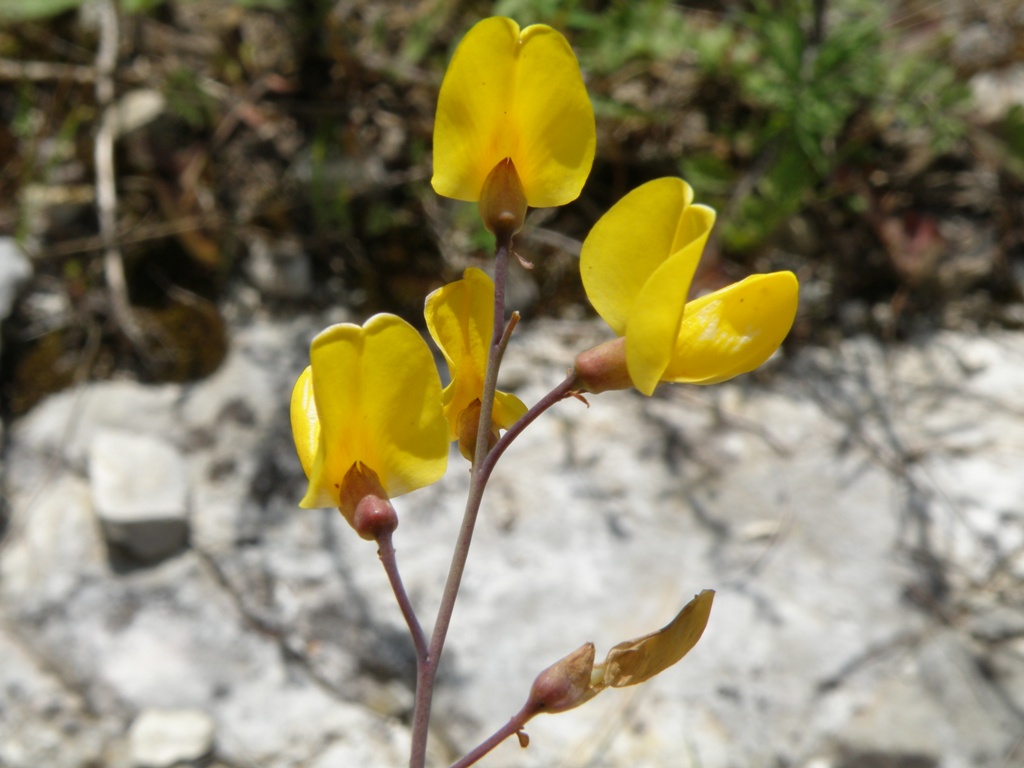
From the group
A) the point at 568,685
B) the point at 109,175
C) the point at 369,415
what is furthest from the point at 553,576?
the point at 109,175

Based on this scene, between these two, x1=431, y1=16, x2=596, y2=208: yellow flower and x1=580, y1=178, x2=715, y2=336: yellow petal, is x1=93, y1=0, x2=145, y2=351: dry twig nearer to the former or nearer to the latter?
x1=431, y1=16, x2=596, y2=208: yellow flower

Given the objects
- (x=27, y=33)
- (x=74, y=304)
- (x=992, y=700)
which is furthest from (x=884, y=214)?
(x=27, y=33)

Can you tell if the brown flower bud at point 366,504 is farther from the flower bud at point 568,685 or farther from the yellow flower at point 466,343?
the flower bud at point 568,685

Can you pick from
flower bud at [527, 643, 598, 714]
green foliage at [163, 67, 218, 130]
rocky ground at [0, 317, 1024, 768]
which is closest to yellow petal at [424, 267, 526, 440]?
flower bud at [527, 643, 598, 714]

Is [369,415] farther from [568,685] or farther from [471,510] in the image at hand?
[568,685]

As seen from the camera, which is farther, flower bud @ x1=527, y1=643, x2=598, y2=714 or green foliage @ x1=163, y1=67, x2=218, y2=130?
green foliage @ x1=163, y1=67, x2=218, y2=130

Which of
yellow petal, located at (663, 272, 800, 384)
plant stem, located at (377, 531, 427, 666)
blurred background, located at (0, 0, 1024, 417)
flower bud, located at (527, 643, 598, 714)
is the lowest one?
blurred background, located at (0, 0, 1024, 417)

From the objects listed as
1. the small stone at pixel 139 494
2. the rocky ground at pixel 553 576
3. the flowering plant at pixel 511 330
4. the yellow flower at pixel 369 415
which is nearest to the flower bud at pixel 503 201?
the flowering plant at pixel 511 330

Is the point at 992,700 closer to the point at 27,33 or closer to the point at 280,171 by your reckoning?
the point at 280,171
